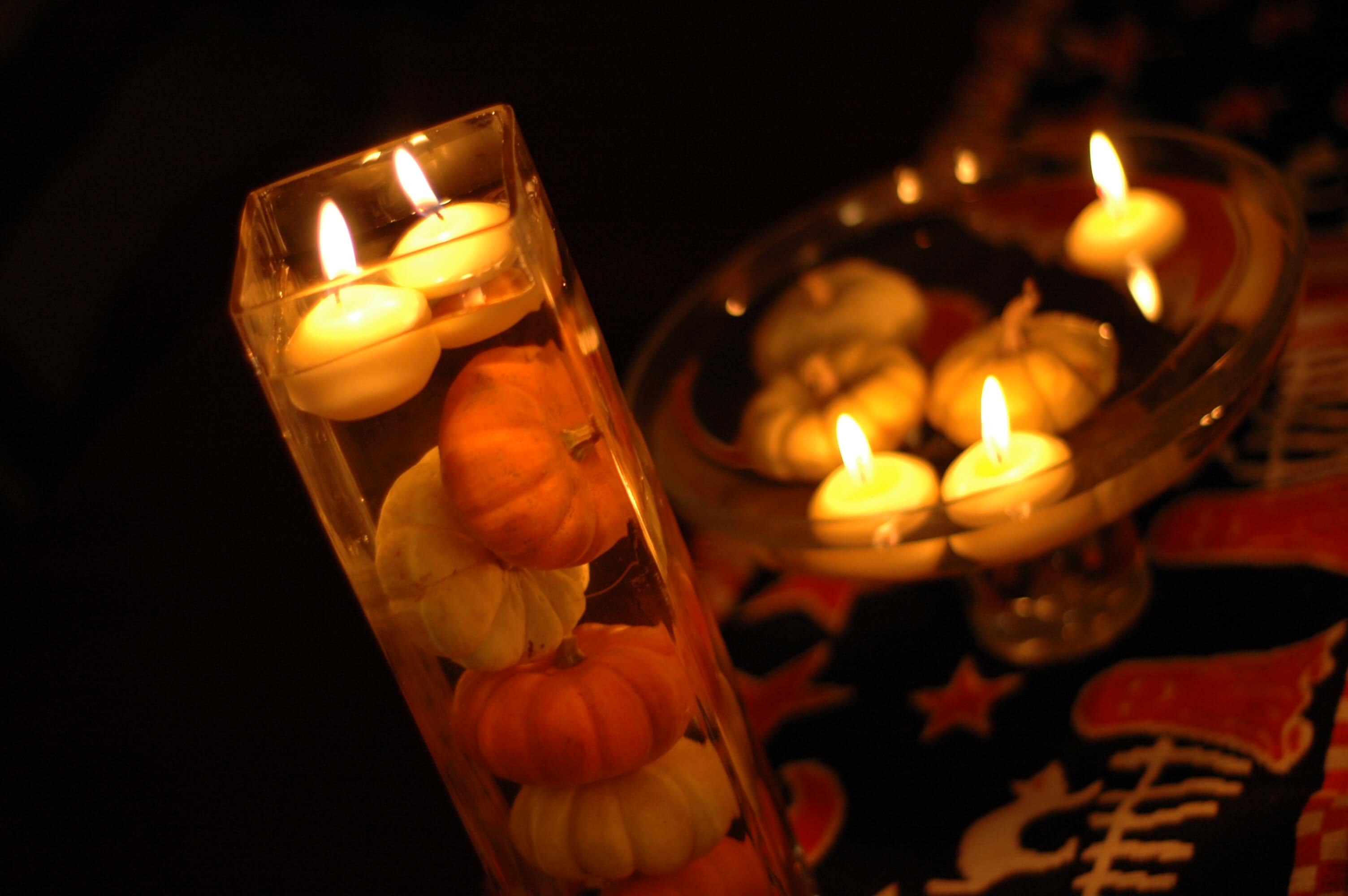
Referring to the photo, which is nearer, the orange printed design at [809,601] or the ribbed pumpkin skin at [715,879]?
the ribbed pumpkin skin at [715,879]

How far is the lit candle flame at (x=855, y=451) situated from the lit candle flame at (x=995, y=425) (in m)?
0.06

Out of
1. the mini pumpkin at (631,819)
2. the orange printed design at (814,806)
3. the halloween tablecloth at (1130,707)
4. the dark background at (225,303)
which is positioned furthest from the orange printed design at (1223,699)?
the dark background at (225,303)

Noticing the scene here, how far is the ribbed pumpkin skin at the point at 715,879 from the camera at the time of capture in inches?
18.2

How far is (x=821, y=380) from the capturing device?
2.22 feet

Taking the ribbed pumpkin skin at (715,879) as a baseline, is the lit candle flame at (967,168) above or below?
above

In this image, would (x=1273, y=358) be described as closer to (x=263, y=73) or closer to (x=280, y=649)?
(x=280, y=649)

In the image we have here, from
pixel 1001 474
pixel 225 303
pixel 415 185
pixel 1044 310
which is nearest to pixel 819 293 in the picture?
pixel 1044 310

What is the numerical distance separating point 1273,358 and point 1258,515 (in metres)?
0.14

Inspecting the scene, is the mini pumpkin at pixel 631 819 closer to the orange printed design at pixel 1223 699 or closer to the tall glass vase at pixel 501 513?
the tall glass vase at pixel 501 513

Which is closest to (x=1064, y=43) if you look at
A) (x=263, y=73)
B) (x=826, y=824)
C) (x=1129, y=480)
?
(x=1129, y=480)

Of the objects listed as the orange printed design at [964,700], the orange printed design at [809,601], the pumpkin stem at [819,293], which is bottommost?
the orange printed design at [964,700]

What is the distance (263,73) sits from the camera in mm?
1704

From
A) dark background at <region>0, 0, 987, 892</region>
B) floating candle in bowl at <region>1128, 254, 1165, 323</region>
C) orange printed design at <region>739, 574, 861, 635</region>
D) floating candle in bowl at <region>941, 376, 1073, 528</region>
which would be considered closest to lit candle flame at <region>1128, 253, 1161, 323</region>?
floating candle in bowl at <region>1128, 254, 1165, 323</region>

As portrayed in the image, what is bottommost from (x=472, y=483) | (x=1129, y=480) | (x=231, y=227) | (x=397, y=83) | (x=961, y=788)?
(x=961, y=788)
